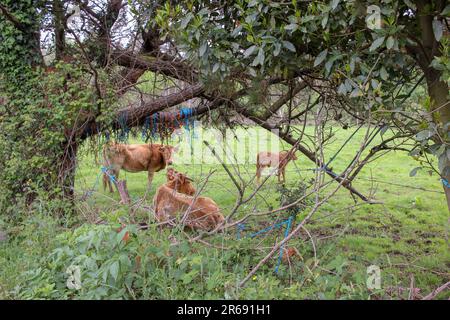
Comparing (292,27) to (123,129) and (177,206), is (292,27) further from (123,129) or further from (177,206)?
(123,129)

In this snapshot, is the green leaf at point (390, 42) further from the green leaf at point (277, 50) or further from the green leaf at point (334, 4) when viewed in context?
the green leaf at point (277, 50)

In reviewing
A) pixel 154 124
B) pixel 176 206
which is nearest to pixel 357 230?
pixel 176 206

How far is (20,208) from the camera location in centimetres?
572

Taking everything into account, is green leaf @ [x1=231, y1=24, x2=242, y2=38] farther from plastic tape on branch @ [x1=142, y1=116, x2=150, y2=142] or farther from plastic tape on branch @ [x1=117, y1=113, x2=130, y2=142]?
plastic tape on branch @ [x1=142, y1=116, x2=150, y2=142]

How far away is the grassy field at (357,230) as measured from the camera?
3.32 m

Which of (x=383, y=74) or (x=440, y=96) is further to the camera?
(x=440, y=96)

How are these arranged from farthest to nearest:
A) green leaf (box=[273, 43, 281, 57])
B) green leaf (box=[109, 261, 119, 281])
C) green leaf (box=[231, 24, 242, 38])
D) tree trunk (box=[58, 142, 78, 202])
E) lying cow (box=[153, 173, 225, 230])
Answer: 1. tree trunk (box=[58, 142, 78, 202])
2. lying cow (box=[153, 173, 225, 230])
3. green leaf (box=[231, 24, 242, 38])
4. green leaf (box=[273, 43, 281, 57])
5. green leaf (box=[109, 261, 119, 281])

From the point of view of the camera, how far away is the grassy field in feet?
10.9

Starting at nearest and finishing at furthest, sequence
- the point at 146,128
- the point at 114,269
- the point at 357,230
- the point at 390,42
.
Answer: the point at 114,269, the point at 390,42, the point at 357,230, the point at 146,128

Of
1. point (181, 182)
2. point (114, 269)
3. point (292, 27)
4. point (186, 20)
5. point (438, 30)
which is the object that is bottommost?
point (114, 269)

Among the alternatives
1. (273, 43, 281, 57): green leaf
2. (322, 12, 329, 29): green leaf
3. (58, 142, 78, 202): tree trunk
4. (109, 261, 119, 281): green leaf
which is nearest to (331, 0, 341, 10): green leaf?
(322, 12, 329, 29): green leaf

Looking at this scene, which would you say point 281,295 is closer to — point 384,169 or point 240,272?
point 240,272

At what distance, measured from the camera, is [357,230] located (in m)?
6.71
